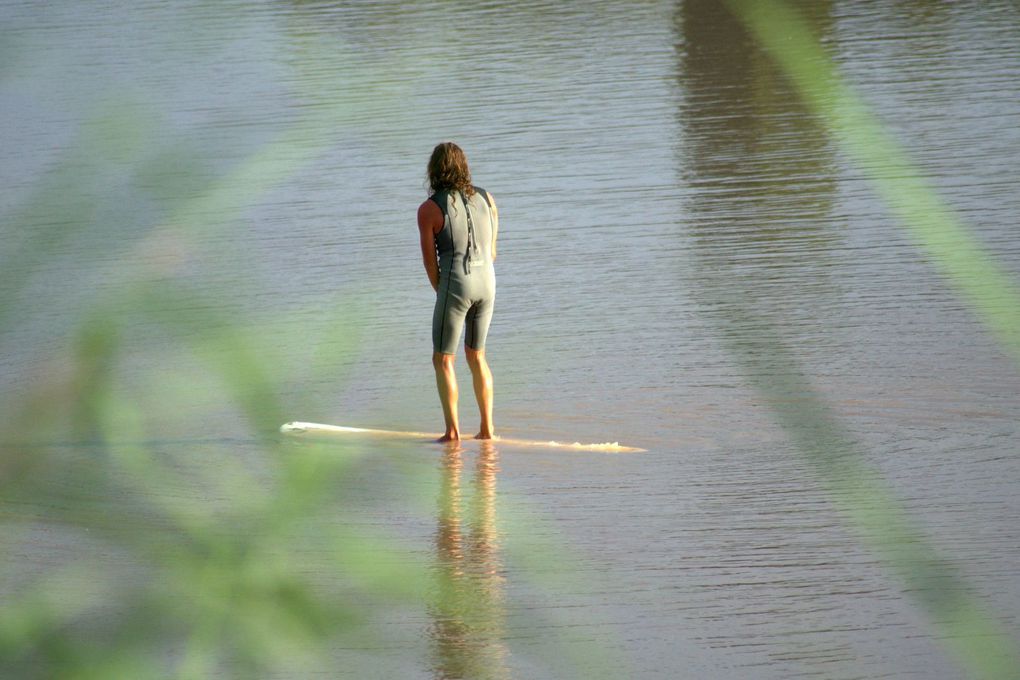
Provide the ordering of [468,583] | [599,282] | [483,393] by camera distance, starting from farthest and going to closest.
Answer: [599,282] < [483,393] < [468,583]

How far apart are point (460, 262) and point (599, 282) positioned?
2.16m

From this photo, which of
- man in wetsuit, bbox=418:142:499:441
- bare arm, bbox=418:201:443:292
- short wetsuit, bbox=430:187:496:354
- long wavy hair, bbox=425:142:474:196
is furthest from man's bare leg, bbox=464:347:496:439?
long wavy hair, bbox=425:142:474:196

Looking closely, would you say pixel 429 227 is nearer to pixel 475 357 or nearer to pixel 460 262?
pixel 460 262

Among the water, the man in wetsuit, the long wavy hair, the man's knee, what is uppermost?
the long wavy hair

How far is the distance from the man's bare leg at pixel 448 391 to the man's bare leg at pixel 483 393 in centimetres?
9

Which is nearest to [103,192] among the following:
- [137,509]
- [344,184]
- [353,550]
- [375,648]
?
[344,184]

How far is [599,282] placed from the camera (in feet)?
29.1

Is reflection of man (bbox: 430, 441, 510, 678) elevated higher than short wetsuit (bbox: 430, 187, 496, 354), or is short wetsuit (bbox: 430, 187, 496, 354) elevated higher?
short wetsuit (bbox: 430, 187, 496, 354)

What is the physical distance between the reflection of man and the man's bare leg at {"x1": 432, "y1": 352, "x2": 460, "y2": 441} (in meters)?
0.23

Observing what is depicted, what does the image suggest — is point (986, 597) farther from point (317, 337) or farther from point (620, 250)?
point (620, 250)

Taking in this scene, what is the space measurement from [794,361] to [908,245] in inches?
85.2

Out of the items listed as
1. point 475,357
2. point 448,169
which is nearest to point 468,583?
point 475,357

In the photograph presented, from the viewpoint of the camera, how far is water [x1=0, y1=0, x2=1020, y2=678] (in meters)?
4.92

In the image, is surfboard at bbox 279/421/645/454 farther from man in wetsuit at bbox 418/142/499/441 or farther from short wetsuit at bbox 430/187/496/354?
short wetsuit at bbox 430/187/496/354
